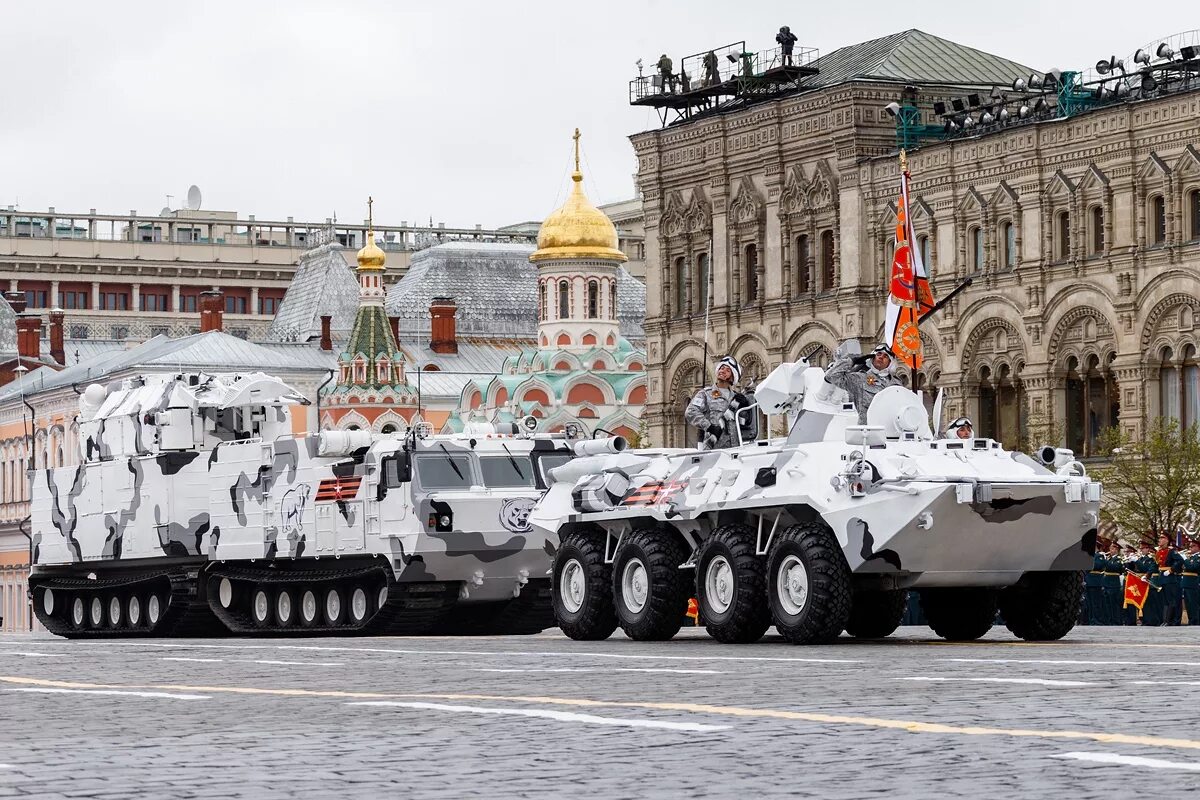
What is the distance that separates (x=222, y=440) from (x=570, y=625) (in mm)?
13545

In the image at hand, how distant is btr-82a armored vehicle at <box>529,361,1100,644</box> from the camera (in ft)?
68.6

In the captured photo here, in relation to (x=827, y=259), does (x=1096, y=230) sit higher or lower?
lower

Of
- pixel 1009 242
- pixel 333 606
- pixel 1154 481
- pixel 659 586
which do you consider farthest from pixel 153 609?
pixel 1009 242

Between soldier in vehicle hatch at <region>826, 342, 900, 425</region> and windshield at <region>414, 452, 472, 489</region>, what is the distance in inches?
378

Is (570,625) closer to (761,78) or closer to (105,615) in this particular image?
(105,615)

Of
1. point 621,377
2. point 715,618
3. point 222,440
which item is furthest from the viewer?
point 621,377

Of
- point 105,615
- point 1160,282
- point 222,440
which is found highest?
point 1160,282

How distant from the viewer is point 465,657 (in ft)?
67.7

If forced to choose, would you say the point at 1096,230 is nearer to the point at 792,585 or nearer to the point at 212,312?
the point at 792,585

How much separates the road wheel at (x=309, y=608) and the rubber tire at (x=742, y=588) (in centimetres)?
1163

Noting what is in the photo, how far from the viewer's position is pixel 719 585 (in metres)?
22.1

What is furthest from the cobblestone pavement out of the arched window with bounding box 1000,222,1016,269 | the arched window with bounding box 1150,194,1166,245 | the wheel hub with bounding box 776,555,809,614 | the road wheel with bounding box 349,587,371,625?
the arched window with bounding box 1000,222,1016,269

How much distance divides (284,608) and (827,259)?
32.7 m

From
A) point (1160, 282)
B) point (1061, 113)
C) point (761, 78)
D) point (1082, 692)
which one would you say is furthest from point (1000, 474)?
point (761, 78)
